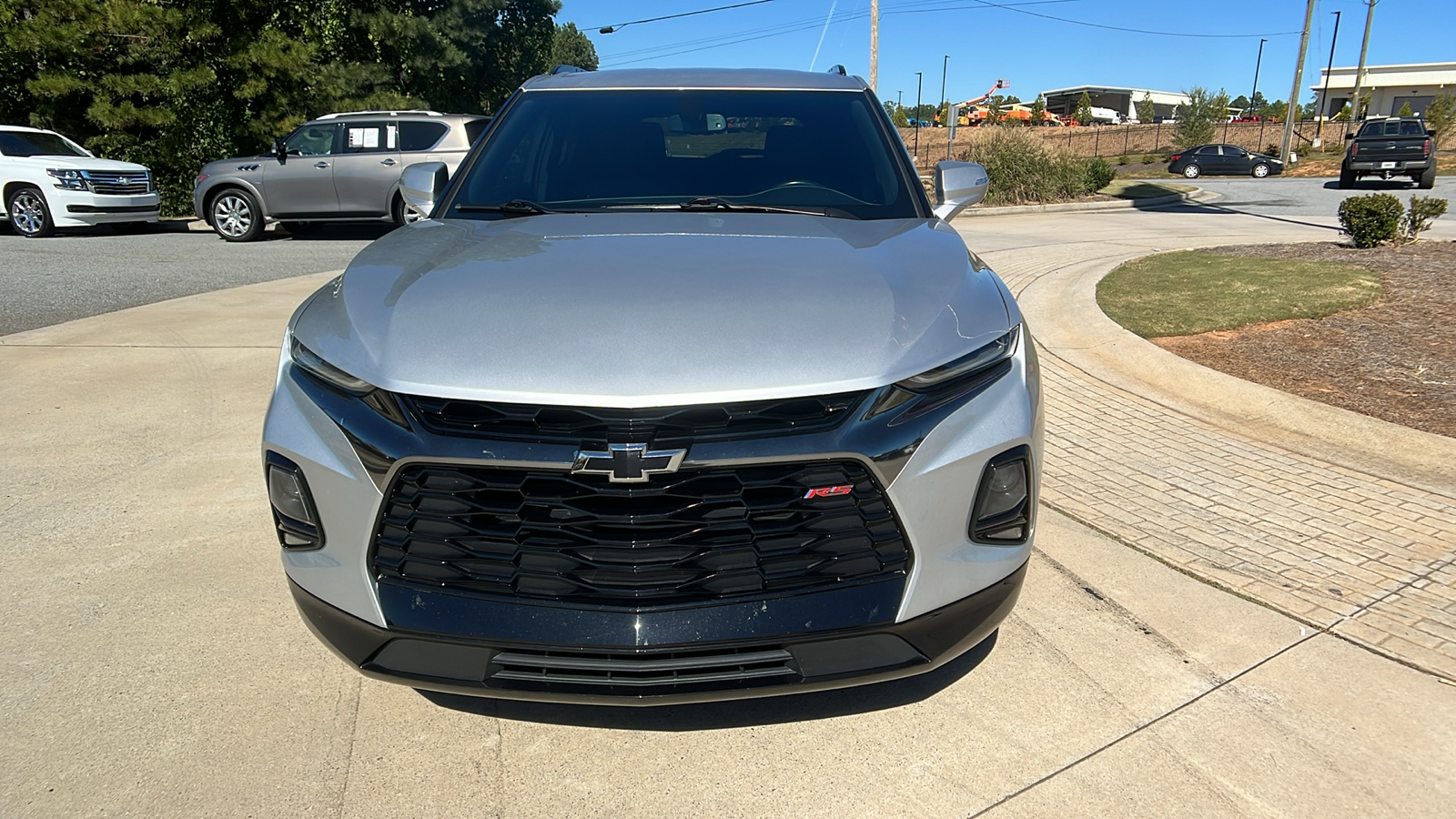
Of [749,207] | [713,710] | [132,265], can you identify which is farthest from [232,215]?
[713,710]

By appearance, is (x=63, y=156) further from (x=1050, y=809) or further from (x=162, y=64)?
(x=1050, y=809)

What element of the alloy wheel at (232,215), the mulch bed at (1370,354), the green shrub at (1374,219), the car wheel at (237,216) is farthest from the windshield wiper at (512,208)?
the alloy wheel at (232,215)

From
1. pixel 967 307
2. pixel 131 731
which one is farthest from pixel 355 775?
pixel 967 307

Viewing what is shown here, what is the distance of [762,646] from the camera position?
197 cm

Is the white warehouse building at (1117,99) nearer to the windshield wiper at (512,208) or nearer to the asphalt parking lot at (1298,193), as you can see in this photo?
the asphalt parking lot at (1298,193)

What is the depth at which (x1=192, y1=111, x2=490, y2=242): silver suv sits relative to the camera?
1369 cm

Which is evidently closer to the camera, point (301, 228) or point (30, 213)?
point (30, 213)

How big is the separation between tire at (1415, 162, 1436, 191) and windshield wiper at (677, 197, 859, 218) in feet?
90.9

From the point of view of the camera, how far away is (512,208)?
3176 mm

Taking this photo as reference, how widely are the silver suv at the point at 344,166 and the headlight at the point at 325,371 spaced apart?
1210cm

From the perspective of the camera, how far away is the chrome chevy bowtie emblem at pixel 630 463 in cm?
189

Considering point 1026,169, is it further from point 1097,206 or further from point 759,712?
point 759,712

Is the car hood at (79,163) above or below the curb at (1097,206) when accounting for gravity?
above

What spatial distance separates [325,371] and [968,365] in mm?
1531
